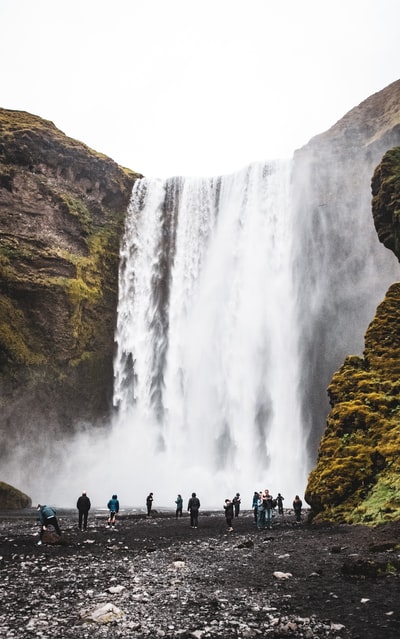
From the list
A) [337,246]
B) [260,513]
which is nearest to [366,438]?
[260,513]

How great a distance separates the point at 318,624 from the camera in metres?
6.58

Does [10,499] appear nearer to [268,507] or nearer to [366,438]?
[268,507]

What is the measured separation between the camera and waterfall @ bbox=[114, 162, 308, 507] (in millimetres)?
40125

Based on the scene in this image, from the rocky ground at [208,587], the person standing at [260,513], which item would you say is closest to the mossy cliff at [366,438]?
→ the rocky ground at [208,587]

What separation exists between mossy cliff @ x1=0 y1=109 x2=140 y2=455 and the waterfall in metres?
2.14

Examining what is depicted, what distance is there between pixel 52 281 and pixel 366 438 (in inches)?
1348

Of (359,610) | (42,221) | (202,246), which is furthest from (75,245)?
(359,610)

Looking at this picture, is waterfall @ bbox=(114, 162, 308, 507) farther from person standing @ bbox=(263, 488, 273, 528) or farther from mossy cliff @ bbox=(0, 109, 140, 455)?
person standing @ bbox=(263, 488, 273, 528)

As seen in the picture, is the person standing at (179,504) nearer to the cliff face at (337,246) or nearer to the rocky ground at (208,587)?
the rocky ground at (208,587)

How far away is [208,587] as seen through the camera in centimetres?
888

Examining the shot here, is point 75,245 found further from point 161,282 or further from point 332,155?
point 332,155

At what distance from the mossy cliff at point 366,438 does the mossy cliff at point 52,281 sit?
100 ft

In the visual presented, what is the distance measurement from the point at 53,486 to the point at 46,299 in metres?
16.1

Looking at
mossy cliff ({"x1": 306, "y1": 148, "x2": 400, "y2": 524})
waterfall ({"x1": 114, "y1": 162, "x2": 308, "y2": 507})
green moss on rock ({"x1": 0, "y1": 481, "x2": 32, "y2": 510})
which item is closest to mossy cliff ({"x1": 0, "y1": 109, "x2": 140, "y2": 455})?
waterfall ({"x1": 114, "y1": 162, "x2": 308, "y2": 507})
